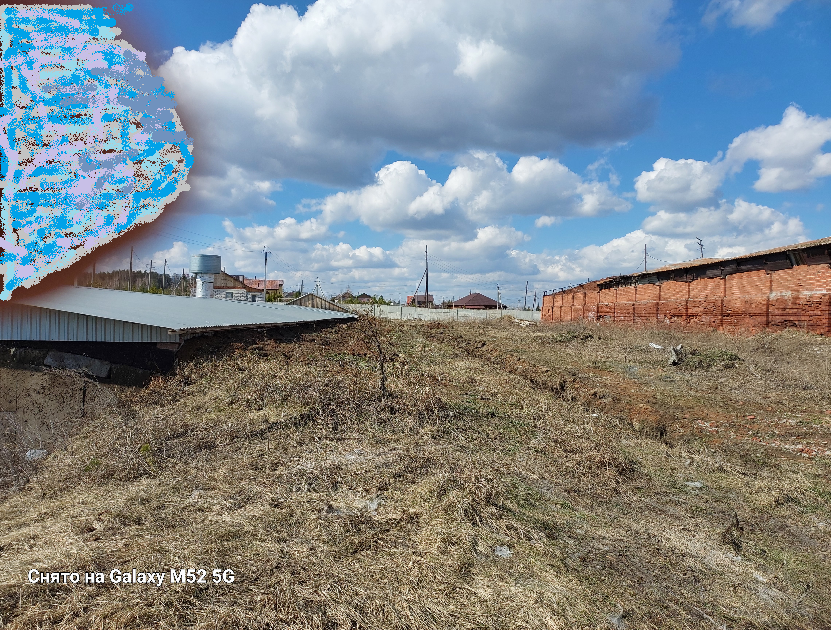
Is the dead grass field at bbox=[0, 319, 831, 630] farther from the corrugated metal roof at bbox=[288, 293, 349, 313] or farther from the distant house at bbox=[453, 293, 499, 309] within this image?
the distant house at bbox=[453, 293, 499, 309]

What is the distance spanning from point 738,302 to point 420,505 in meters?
20.5

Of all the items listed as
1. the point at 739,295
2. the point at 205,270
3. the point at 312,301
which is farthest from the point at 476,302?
the point at 205,270

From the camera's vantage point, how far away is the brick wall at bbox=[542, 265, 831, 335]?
17.8 m

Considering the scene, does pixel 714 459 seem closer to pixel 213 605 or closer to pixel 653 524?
pixel 653 524

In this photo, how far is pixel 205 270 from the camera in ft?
65.9

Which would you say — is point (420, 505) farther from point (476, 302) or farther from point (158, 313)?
point (476, 302)

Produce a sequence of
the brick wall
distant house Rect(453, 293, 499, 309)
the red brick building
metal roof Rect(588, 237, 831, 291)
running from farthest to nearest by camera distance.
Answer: distant house Rect(453, 293, 499, 309), metal roof Rect(588, 237, 831, 291), the red brick building, the brick wall

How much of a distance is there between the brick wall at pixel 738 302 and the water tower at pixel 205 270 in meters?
20.5

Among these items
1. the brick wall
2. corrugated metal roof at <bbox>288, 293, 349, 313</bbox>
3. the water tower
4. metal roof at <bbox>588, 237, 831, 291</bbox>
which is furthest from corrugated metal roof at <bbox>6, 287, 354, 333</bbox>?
metal roof at <bbox>588, 237, 831, 291</bbox>

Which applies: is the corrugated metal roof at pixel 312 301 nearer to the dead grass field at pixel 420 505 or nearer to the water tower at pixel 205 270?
the water tower at pixel 205 270

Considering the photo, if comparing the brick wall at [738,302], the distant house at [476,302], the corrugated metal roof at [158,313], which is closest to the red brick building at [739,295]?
the brick wall at [738,302]

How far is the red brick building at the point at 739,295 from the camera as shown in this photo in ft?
59.0

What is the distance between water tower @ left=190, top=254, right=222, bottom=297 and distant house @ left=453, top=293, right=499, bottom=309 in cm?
4029

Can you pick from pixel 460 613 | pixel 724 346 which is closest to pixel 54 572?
pixel 460 613
